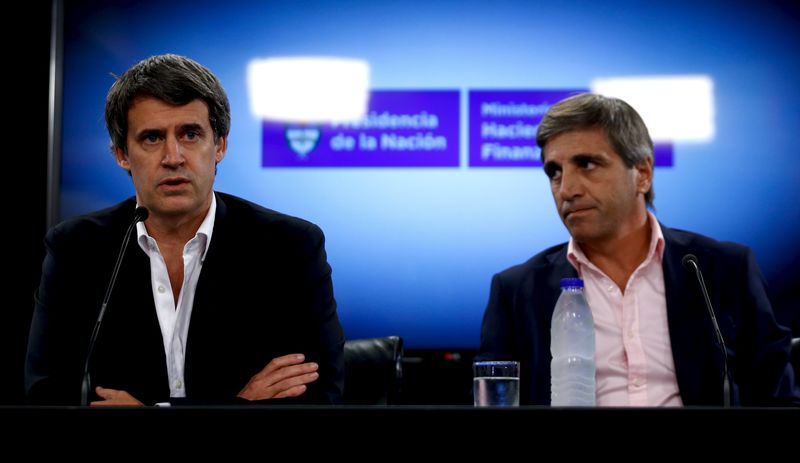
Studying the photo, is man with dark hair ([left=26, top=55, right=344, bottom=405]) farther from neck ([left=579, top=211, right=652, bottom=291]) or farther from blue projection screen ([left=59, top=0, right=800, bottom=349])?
blue projection screen ([left=59, top=0, right=800, bottom=349])

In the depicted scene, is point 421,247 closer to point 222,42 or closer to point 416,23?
point 416,23

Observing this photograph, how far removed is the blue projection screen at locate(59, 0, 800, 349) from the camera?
3.65m

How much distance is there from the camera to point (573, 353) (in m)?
2.35

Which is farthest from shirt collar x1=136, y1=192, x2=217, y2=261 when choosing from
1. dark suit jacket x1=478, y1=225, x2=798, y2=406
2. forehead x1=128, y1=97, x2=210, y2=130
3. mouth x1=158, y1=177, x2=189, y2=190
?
dark suit jacket x1=478, y1=225, x2=798, y2=406

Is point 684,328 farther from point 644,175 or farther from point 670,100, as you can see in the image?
point 670,100

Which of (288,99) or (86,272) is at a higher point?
(288,99)

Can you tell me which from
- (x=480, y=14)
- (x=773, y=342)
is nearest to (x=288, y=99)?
(x=480, y=14)

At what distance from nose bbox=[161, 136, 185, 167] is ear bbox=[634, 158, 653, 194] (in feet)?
4.35

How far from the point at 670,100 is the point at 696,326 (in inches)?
58.3

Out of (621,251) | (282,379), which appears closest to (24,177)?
(282,379)

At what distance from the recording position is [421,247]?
371 centimetres

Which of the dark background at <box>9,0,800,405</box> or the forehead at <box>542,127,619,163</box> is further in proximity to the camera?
the dark background at <box>9,0,800,405</box>

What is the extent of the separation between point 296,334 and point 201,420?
4.62 ft

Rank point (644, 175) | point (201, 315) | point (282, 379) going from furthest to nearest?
point (644, 175) → point (201, 315) → point (282, 379)
